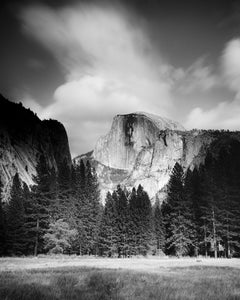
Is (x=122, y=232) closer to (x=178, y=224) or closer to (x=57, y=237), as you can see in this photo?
(x=178, y=224)

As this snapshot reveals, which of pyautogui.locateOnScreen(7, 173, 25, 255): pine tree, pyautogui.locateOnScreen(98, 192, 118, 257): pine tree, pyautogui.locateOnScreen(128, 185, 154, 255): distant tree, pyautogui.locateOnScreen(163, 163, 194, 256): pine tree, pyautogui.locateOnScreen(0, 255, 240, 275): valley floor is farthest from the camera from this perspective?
pyautogui.locateOnScreen(128, 185, 154, 255): distant tree

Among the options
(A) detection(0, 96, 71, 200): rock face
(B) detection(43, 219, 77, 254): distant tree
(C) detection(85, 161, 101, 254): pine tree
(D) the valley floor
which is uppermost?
(A) detection(0, 96, 71, 200): rock face

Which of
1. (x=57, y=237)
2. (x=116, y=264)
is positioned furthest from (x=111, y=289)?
(x=57, y=237)

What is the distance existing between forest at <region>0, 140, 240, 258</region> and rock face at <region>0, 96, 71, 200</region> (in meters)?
70.3

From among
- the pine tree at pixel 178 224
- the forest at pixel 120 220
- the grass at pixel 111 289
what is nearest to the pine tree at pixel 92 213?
the forest at pixel 120 220

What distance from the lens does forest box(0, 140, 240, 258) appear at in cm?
4403

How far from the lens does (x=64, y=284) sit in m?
12.1

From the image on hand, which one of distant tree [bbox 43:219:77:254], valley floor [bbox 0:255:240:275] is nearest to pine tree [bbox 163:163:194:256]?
distant tree [bbox 43:219:77:254]

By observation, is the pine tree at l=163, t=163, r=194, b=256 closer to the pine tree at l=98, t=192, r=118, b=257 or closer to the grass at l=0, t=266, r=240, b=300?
the pine tree at l=98, t=192, r=118, b=257

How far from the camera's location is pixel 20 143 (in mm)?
161625

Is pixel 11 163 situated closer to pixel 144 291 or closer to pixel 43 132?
pixel 43 132

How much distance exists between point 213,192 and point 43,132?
16139 cm

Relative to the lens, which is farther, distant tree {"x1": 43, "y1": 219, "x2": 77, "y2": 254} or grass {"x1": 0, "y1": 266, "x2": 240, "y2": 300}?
distant tree {"x1": 43, "y1": 219, "x2": 77, "y2": 254}

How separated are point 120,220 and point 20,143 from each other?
118756mm
